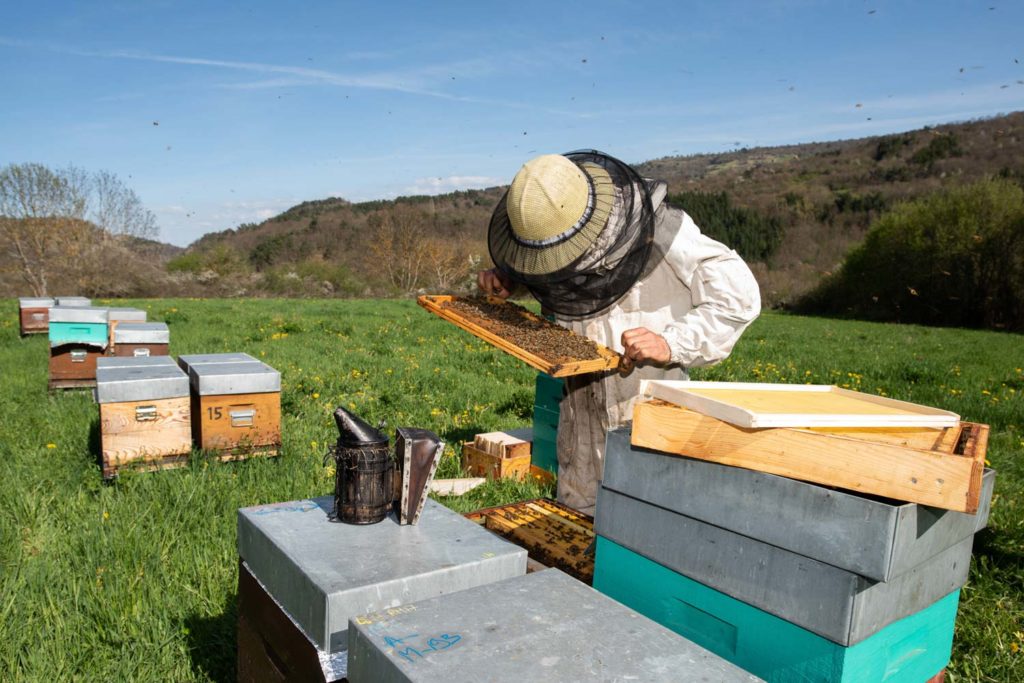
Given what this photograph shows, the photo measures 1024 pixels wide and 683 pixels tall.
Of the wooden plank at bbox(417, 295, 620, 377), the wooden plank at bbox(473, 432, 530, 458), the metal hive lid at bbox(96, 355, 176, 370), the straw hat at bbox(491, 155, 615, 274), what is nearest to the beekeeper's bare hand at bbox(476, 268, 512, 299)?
the wooden plank at bbox(417, 295, 620, 377)

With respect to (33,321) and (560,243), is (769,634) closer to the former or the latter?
(560,243)

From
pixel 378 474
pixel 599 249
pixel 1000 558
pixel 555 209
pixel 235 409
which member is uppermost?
pixel 555 209

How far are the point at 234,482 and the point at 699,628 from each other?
333cm

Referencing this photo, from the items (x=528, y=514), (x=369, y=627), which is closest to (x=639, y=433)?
(x=369, y=627)

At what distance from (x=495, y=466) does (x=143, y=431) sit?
231 centimetres

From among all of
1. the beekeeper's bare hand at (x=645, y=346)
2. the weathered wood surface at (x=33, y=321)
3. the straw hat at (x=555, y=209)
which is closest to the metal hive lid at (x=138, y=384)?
the straw hat at (x=555, y=209)

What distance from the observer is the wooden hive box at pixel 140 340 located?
6797 mm

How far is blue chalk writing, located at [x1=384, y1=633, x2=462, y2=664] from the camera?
51.3 inches

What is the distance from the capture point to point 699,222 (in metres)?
64.4

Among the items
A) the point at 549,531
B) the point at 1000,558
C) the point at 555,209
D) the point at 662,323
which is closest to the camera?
the point at 555,209

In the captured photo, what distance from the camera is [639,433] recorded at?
6.44 ft

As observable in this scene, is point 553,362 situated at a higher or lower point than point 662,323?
lower

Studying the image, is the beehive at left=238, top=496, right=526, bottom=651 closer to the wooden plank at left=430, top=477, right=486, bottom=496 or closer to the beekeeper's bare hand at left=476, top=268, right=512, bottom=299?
the beekeeper's bare hand at left=476, top=268, right=512, bottom=299

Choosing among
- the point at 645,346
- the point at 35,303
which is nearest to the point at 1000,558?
the point at 645,346
